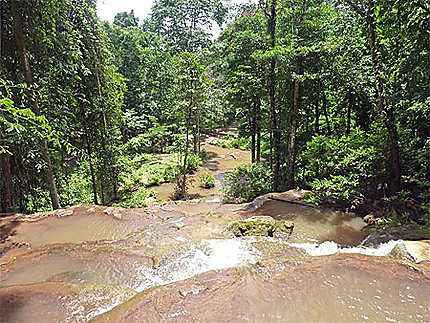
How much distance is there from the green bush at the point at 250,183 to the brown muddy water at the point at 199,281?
206 inches

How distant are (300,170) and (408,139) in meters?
4.57

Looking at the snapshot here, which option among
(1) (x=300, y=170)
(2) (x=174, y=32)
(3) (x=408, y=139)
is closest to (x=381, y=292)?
(3) (x=408, y=139)

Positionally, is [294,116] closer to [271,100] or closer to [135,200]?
[271,100]

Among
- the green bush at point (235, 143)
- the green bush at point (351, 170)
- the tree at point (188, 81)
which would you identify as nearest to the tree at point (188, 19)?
the green bush at point (235, 143)

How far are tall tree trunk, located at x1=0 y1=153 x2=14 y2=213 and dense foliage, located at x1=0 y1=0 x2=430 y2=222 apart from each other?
33 millimetres

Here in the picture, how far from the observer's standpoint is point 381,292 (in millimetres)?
3072

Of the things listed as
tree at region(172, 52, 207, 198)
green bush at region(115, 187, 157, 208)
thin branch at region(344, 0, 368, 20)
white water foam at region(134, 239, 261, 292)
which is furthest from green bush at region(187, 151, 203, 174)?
thin branch at region(344, 0, 368, 20)

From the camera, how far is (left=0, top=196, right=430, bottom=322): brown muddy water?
2.88 m

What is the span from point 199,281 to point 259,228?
111 inches

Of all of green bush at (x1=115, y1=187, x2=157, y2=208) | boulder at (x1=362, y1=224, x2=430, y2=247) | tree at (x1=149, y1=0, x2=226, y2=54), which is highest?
tree at (x1=149, y1=0, x2=226, y2=54)

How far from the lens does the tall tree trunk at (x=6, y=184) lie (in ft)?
19.7

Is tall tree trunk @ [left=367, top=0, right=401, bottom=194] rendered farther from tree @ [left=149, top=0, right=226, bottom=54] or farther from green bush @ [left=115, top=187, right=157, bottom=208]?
tree @ [left=149, top=0, right=226, bottom=54]

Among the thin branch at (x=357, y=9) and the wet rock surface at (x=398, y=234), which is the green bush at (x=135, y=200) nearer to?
the wet rock surface at (x=398, y=234)

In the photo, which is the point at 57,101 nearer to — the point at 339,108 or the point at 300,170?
the point at 300,170
